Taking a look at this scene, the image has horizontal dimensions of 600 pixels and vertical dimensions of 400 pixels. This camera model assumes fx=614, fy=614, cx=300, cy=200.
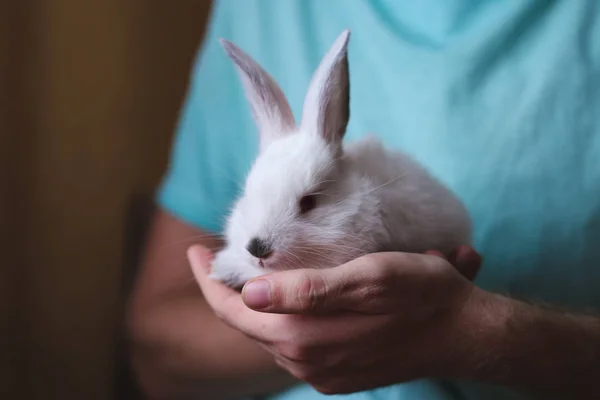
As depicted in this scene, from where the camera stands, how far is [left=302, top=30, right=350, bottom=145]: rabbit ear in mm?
390

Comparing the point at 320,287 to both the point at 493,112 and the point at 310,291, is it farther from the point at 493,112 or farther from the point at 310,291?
the point at 493,112

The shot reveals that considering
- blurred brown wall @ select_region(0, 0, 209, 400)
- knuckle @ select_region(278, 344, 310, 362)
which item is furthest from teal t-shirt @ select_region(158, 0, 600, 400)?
blurred brown wall @ select_region(0, 0, 209, 400)

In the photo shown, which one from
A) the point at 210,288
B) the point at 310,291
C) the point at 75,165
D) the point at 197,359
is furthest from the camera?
the point at 75,165

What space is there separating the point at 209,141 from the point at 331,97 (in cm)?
25

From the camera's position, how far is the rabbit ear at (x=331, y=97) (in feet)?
1.28

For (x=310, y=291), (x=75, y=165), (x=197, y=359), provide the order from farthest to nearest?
1. (x=75, y=165)
2. (x=197, y=359)
3. (x=310, y=291)

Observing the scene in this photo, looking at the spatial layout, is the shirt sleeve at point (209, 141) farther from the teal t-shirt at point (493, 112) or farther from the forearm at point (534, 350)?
the forearm at point (534, 350)

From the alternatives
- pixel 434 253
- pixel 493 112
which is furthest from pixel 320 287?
pixel 493 112

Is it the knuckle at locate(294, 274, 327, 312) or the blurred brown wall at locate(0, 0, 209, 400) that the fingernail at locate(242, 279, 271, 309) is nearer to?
the knuckle at locate(294, 274, 327, 312)

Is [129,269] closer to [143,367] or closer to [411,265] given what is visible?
[143,367]

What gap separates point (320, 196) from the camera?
40 cm

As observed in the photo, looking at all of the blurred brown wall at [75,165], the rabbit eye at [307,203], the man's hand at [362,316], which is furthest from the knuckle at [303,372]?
the blurred brown wall at [75,165]

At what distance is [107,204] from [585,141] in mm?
565

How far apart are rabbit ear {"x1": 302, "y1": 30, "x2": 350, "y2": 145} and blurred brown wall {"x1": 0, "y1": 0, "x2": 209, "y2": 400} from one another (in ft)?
1.14
